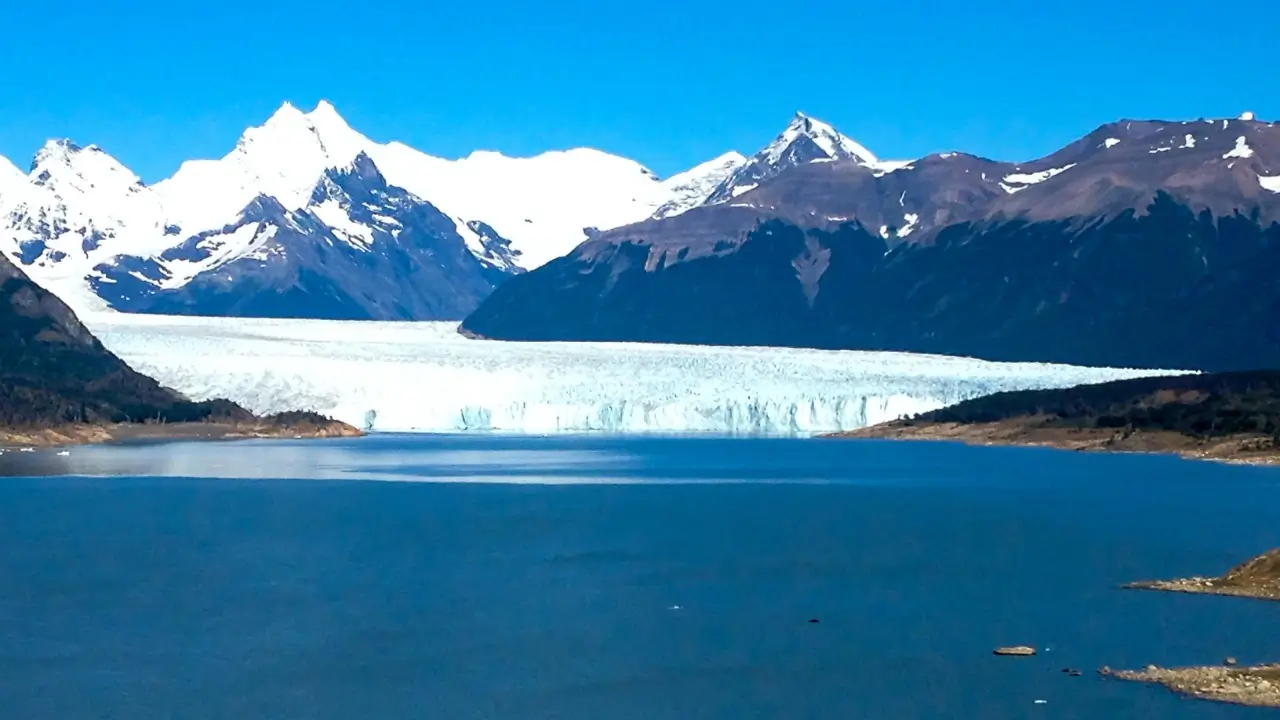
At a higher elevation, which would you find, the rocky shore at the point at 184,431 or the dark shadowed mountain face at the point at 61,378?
the dark shadowed mountain face at the point at 61,378

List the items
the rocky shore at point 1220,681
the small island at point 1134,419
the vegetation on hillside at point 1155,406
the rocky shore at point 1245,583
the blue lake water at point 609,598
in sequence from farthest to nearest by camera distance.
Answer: the vegetation on hillside at point 1155,406 < the small island at point 1134,419 < the rocky shore at point 1245,583 < the blue lake water at point 609,598 < the rocky shore at point 1220,681

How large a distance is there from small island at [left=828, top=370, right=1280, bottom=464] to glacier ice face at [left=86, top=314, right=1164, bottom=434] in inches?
160

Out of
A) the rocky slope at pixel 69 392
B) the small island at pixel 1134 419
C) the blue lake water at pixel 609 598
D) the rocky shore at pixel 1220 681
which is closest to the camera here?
the rocky shore at pixel 1220 681

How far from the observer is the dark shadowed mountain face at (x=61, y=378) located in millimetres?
118688

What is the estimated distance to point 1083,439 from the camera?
11838 centimetres

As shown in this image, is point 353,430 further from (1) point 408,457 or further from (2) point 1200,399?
(2) point 1200,399

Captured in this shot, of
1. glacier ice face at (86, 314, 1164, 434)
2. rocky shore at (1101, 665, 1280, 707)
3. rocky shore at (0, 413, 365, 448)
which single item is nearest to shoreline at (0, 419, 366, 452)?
rocky shore at (0, 413, 365, 448)

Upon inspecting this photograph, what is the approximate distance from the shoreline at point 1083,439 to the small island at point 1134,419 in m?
0.06

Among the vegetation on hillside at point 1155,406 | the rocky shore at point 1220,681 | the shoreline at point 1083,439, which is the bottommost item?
the rocky shore at point 1220,681

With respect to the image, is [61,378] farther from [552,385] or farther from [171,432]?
[552,385]

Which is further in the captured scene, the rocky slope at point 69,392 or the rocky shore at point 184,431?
the rocky slope at point 69,392

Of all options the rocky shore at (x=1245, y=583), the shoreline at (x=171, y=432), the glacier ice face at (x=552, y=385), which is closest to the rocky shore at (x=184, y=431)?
the shoreline at (x=171, y=432)

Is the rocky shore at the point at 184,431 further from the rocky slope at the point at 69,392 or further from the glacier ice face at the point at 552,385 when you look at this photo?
the glacier ice face at the point at 552,385

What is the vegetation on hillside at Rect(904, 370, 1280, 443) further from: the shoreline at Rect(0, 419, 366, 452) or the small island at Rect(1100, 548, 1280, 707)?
the small island at Rect(1100, 548, 1280, 707)
